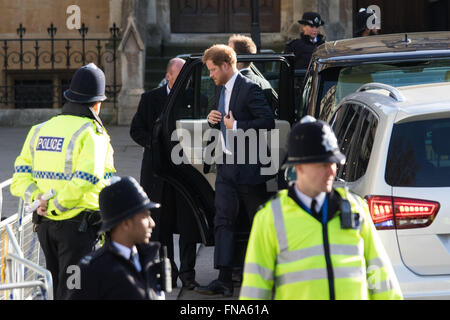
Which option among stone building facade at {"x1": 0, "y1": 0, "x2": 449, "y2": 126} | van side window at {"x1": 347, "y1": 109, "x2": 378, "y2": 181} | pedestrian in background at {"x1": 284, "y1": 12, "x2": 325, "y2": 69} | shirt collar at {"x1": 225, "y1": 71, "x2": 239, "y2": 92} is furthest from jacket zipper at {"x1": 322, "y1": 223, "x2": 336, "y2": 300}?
stone building facade at {"x1": 0, "y1": 0, "x2": 449, "y2": 126}

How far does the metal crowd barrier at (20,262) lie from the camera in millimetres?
4707

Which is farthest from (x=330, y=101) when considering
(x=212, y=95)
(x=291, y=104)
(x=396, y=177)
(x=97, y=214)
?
(x=97, y=214)

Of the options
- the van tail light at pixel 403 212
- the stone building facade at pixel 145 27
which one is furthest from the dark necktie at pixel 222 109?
the stone building facade at pixel 145 27

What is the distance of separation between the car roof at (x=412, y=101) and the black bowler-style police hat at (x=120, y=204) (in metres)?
2.37

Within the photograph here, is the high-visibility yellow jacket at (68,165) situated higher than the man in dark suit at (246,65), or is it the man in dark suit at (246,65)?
the man in dark suit at (246,65)

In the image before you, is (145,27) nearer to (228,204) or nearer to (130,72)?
(130,72)

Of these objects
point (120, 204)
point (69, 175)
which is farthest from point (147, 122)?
point (120, 204)

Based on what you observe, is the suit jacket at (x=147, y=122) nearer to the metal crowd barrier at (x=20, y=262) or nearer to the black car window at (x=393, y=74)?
the black car window at (x=393, y=74)

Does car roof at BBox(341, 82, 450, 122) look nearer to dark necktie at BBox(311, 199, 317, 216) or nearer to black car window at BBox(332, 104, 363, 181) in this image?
black car window at BBox(332, 104, 363, 181)

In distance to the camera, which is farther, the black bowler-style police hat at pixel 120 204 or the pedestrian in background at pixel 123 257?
the black bowler-style police hat at pixel 120 204

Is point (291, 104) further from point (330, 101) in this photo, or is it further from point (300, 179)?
point (300, 179)

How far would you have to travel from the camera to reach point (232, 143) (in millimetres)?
7660

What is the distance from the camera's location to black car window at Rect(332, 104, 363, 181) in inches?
261

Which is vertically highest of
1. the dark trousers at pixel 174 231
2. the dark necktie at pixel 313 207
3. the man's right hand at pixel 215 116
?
the man's right hand at pixel 215 116
